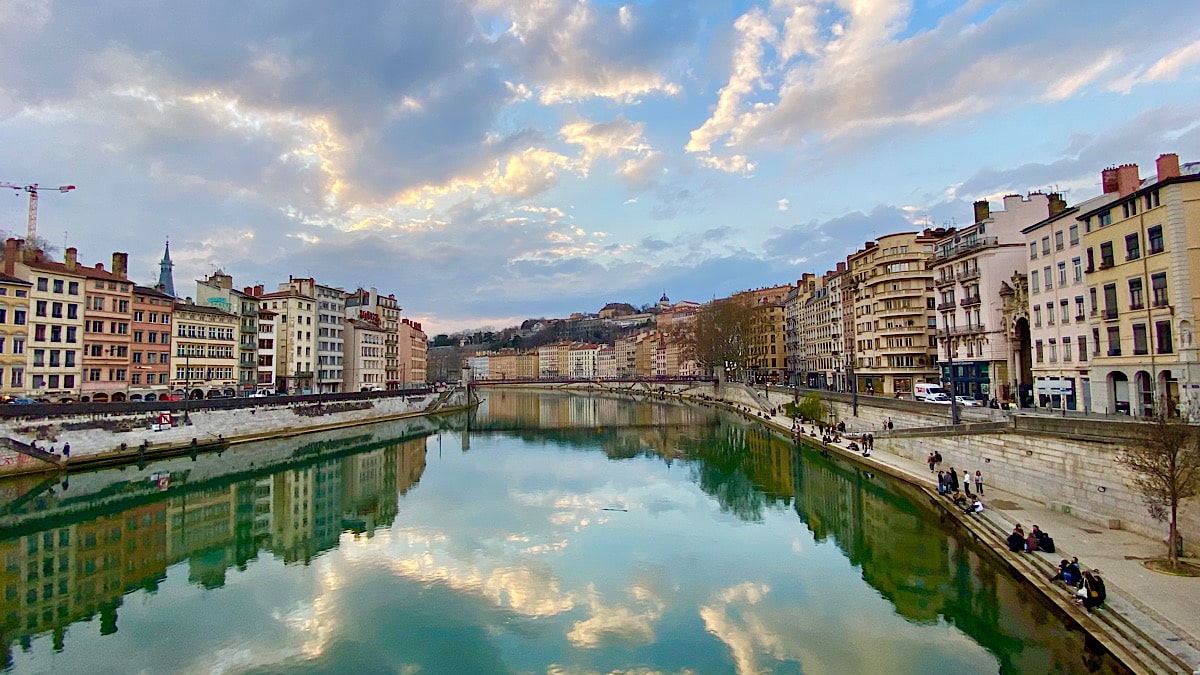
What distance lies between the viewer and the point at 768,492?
109ft

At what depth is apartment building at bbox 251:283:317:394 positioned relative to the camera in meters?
67.4

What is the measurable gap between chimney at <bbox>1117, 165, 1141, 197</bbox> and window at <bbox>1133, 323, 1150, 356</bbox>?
778 centimetres

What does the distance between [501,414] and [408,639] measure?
76.7 metres

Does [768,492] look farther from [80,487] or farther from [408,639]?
[80,487]

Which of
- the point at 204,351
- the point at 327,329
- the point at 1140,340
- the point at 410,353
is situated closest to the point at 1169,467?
the point at 1140,340

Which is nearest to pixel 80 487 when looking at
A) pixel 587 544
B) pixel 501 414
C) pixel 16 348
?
pixel 16 348

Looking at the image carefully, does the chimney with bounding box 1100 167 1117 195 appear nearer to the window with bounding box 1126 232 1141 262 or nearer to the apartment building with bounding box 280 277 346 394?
the window with bounding box 1126 232 1141 262

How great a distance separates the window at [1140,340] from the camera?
25.4 meters

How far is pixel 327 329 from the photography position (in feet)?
240

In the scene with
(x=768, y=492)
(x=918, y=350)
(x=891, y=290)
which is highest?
(x=891, y=290)

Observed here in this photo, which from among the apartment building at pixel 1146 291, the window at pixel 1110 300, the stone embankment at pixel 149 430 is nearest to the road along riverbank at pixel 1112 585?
the apartment building at pixel 1146 291

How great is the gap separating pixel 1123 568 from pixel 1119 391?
52.7 ft

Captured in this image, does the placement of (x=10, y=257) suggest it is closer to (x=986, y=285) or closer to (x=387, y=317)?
(x=387, y=317)

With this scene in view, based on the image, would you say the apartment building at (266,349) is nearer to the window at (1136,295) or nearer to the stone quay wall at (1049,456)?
the stone quay wall at (1049,456)
